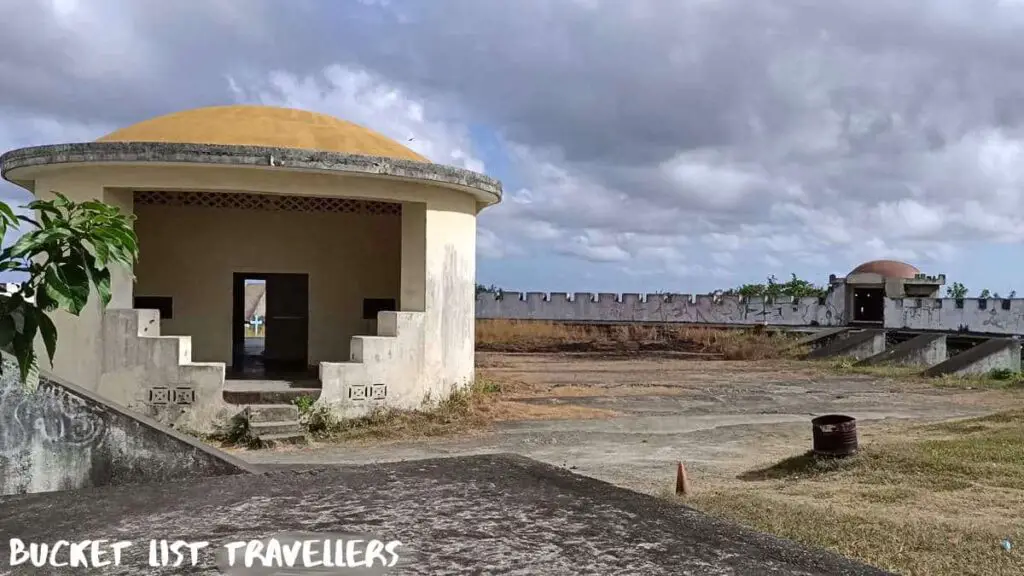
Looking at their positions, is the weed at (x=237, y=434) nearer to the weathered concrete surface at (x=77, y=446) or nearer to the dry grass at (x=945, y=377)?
the weathered concrete surface at (x=77, y=446)

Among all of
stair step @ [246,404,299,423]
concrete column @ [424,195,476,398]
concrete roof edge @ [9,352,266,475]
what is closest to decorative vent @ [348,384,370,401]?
stair step @ [246,404,299,423]

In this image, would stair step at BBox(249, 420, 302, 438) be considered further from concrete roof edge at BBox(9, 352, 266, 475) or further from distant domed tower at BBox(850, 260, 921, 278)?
distant domed tower at BBox(850, 260, 921, 278)

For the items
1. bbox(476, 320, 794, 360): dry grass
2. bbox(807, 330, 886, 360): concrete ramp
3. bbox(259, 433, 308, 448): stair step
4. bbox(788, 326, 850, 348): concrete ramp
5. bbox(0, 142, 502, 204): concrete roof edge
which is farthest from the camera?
bbox(476, 320, 794, 360): dry grass

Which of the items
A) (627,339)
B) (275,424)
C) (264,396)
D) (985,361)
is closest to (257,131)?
(264,396)

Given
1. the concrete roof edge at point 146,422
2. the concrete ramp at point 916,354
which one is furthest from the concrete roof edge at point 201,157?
the concrete ramp at point 916,354

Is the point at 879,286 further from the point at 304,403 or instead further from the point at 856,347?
the point at 304,403

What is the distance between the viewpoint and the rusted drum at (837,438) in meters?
8.98

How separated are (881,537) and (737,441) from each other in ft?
18.0

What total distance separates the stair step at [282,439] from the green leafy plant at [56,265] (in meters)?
7.25

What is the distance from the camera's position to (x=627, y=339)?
31766 mm

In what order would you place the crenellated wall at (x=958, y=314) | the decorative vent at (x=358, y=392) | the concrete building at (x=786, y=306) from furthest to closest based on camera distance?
the concrete building at (x=786, y=306), the crenellated wall at (x=958, y=314), the decorative vent at (x=358, y=392)

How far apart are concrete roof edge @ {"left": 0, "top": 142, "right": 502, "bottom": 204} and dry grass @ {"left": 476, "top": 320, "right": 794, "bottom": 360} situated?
62.6 feet

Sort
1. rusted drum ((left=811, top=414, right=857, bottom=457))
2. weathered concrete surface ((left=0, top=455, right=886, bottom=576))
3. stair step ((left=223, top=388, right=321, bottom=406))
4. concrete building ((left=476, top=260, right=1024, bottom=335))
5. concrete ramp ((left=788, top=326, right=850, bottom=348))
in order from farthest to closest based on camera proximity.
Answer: concrete building ((left=476, top=260, right=1024, bottom=335)), concrete ramp ((left=788, top=326, right=850, bottom=348)), stair step ((left=223, top=388, right=321, bottom=406)), rusted drum ((left=811, top=414, right=857, bottom=457)), weathered concrete surface ((left=0, top=455, right=886, bottom=576))

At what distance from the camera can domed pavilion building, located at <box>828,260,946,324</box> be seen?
113 ft
